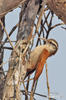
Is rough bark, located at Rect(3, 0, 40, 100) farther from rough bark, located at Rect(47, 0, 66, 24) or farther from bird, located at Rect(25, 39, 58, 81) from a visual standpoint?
rough bark, located at Rect(47, 0, 66, 24)

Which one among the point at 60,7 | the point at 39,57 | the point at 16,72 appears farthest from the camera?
the point at 39,57

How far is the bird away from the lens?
146 centimetres

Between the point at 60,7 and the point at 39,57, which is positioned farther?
the point at 39,57

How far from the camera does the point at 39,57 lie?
1.50 m

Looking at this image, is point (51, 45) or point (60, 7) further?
point (51, 45)

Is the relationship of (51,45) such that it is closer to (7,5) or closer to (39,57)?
(39,57)

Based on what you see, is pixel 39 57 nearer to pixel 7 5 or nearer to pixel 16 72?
pixel 16 72

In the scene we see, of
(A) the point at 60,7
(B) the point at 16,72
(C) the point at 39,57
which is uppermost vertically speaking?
(A) the point at 60,7

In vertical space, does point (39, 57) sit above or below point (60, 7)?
below

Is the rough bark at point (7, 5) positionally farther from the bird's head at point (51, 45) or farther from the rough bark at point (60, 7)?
the bird's head at point (51, 45)

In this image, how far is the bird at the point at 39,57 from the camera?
1458 mm

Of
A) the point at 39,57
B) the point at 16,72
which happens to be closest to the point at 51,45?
the point at 39,57

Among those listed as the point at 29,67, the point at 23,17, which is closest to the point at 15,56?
the point at 29,67

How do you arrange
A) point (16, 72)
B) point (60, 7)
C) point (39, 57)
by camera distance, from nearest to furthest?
point (60, 7), point (16, 72), point (39, 57)
